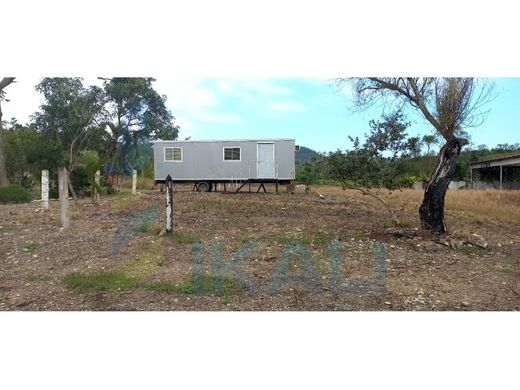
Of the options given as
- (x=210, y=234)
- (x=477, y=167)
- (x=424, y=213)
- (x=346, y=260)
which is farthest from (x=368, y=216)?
(x=477, y=167)

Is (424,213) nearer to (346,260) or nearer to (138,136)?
(346,260)

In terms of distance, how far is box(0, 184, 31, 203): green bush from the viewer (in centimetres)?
554

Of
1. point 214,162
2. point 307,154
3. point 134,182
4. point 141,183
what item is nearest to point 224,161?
point 214,162

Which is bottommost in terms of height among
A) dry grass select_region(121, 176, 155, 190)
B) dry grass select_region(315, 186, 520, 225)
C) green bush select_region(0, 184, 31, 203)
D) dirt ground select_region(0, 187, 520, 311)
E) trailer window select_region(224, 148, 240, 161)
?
dirt ground select_region(0, 187, 520, 311)

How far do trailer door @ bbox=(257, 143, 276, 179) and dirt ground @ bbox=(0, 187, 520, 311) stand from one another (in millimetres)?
→ 4445

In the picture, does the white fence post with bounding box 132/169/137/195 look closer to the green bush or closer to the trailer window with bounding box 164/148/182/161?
the green bush

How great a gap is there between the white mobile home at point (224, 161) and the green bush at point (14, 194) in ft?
→ 13.9

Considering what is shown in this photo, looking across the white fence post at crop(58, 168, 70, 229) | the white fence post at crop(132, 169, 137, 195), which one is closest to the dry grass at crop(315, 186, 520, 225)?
the white fence post at crop(58, 168, 70, 229)

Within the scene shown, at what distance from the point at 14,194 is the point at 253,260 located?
435 cm

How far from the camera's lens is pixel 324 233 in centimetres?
433

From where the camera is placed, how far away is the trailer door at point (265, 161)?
992cm

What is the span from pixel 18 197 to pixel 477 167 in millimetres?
10376

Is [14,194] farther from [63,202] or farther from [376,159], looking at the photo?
[376,159]

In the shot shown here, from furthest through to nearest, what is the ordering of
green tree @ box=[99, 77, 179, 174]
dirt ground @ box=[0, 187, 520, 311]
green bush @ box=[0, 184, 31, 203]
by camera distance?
green bush @ box=[0, 184, 31, 203] < green tree @ box=[99, 77, 179, 174] < dirt ground @ box=[0, 187, 520, 311]
